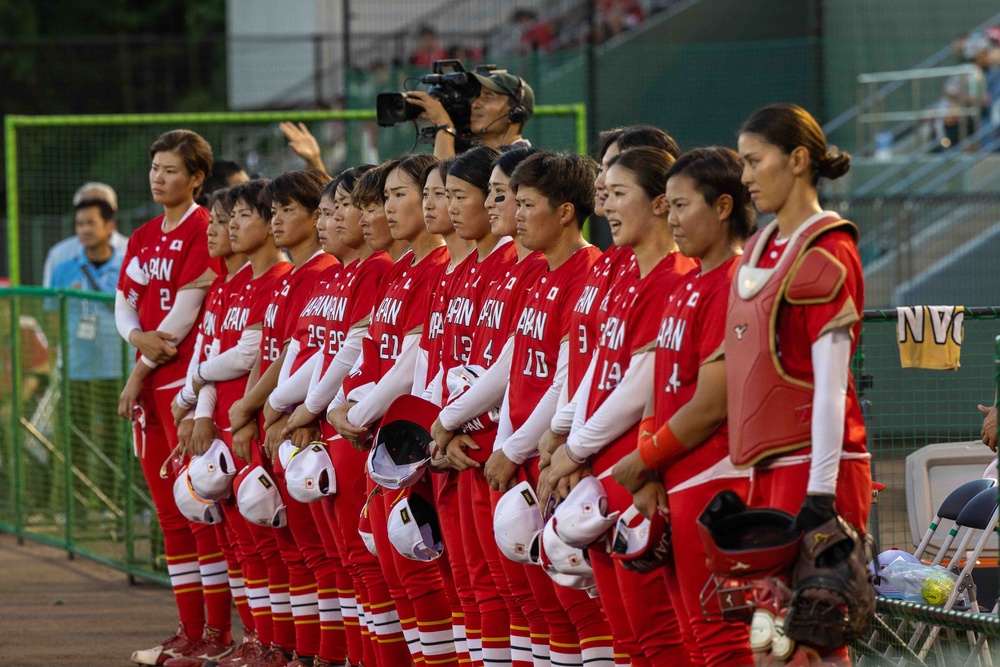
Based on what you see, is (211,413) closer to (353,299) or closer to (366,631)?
(353,299)

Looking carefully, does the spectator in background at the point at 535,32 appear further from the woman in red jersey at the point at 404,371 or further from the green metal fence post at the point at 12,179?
the woman in red jersey at the point at 404,371

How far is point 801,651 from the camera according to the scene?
3.87 meters

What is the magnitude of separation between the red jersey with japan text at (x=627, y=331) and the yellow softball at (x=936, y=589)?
56.7 inches

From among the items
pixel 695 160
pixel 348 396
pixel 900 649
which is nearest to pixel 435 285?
pixel 348 396

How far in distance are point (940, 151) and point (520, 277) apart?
10.4 meters

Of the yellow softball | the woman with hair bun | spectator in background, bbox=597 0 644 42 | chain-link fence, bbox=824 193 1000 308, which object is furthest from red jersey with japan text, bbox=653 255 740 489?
spectator in background, bbox=597 0 644 42

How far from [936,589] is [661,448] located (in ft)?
5.42

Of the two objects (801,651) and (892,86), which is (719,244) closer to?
(801,651)

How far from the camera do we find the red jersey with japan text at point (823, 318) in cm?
384

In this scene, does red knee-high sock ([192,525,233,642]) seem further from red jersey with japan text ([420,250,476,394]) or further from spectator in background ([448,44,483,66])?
spectator in background ([448,44,483,66])

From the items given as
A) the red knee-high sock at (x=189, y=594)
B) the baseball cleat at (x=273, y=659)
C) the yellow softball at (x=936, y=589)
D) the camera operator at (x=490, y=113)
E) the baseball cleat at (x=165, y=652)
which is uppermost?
the camera operator at (x=490, y=113)

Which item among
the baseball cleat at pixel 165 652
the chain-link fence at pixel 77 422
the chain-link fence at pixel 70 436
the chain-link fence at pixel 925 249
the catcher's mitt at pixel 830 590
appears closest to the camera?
the catcher's mitt at pixel 830 590

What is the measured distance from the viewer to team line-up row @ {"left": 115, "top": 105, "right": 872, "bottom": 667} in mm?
3908

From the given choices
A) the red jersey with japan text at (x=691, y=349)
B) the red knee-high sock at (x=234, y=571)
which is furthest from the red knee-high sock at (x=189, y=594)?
the red jersey with japan text at (x=691, y=349)
